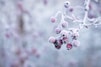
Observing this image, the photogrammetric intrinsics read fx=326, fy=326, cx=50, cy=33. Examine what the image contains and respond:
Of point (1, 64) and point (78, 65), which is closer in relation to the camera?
point (1, 64)

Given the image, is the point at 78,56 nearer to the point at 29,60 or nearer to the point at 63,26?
the point at 29,60

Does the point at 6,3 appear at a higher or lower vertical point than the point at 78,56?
higher

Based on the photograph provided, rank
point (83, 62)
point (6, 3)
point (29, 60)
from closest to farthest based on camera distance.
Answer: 1. point (6, 3)
2. point (29, 60)
3. point (83, 62)

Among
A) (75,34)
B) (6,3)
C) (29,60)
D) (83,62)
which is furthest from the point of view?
(83,62)

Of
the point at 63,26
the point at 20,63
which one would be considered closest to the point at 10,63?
the point at 20,63

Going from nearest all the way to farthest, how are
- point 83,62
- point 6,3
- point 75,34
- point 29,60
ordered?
point 75,34
point 6,3
point 29,60
point 83,62

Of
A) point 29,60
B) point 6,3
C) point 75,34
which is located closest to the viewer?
point 75,34

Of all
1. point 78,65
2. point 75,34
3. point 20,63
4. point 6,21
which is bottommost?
point 78,65

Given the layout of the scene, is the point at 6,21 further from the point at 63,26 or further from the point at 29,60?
the point at 63,26

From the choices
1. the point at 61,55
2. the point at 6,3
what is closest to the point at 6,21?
the point at 6,3
